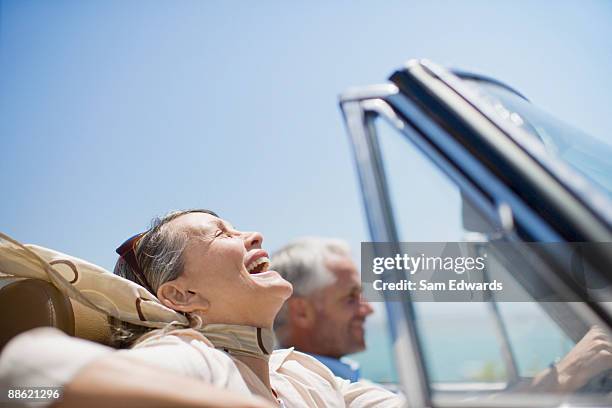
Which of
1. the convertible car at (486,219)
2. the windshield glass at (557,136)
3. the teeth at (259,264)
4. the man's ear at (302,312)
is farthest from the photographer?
the man's ear at (302,312)

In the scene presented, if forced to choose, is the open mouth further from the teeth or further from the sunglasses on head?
the sunglasses on head

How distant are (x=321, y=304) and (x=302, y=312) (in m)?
0.10

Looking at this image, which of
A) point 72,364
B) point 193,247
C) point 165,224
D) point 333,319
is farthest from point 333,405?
point 333,319

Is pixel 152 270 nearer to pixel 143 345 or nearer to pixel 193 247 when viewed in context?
pixel 193 247

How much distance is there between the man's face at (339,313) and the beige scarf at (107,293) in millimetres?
1506

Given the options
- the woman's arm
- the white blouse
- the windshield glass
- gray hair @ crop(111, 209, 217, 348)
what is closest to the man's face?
the white blouse

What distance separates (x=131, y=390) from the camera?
2.66ft

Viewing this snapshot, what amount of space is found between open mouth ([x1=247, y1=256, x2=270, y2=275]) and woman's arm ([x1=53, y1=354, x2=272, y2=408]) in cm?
65

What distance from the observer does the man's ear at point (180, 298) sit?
145 centimetres

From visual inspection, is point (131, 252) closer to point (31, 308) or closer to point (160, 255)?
point (160, 255)

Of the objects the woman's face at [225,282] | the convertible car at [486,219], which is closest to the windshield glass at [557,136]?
the convertible car at [486,219]

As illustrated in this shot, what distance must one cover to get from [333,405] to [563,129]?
2.68 feet

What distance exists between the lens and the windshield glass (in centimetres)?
112

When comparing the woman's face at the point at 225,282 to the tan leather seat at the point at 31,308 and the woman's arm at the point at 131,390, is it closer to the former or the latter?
the tan leather seat at the point at 31,308
